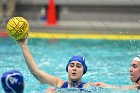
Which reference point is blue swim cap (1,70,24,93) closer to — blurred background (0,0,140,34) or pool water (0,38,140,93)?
pool water (0,38,140,93)

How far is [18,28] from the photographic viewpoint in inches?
182

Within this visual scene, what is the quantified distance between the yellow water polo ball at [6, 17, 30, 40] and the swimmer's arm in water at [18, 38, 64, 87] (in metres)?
0.07

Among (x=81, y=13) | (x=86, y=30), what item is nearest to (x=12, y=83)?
(x=86, y=30)

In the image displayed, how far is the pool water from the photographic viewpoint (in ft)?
19.9

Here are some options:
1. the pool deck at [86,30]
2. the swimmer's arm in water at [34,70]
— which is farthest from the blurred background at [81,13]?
the swimmer's arm in water at [34,70]

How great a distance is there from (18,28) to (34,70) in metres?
0.48

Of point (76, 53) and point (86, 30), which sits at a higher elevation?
point (86, 30)

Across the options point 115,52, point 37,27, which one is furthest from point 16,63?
point 37,27

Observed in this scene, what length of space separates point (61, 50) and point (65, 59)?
633 millimetres

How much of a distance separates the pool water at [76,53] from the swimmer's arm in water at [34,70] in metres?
0.28

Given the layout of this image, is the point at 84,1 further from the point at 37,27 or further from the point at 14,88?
the point at 14,88

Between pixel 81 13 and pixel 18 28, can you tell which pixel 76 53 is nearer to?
pixel 18 28

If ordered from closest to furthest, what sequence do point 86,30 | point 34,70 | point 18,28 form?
point 34,70
point 18,28
point 86,30

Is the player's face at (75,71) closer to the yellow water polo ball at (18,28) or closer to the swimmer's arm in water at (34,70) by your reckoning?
the swimmer's arm in water at (34,70)
